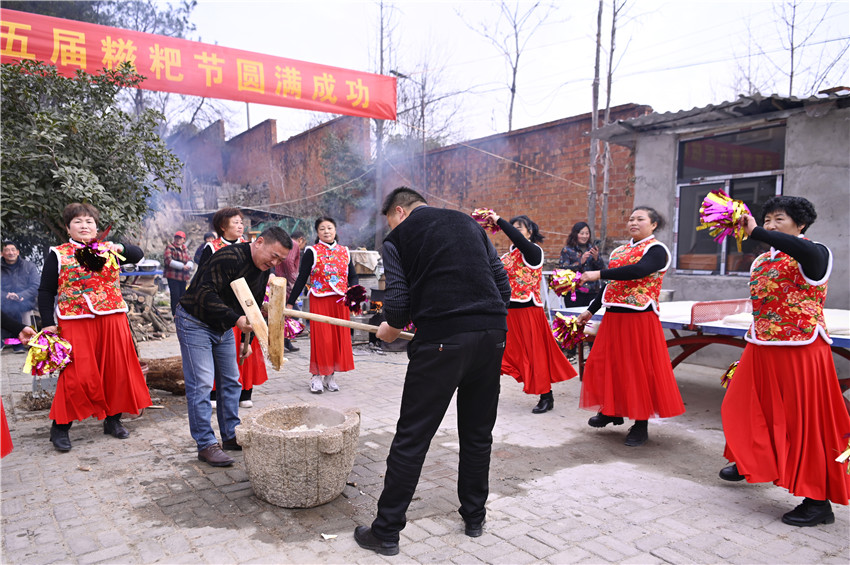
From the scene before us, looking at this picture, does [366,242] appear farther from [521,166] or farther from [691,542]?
[691,542]

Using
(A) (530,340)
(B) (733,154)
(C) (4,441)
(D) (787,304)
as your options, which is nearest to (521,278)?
(A) (530,340)

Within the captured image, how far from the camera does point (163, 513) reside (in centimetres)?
339

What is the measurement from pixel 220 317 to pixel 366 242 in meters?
12.9

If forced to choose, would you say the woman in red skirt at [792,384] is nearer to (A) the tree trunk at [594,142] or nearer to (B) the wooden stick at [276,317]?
(B) the wooden stick at [276,317]

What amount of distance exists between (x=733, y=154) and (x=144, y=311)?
10.5 meters

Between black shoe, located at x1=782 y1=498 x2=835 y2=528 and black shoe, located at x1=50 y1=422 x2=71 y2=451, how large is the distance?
509cm

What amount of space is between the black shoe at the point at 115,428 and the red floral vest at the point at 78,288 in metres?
0.94

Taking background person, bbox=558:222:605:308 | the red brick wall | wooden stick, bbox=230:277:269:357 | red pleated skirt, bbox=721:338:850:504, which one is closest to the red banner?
the red brick wall

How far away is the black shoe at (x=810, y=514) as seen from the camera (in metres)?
3.34

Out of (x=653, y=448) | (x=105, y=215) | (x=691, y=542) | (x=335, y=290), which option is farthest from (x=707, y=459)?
(x=105, y=215)

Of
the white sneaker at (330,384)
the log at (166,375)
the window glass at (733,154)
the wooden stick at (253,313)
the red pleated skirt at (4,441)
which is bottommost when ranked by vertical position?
the white sneaker at (330,384)

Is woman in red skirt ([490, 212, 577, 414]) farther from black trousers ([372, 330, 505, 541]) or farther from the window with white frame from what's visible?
the window with white frame

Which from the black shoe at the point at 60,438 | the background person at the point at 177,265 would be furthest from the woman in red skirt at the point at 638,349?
the background person at the point at 177,265

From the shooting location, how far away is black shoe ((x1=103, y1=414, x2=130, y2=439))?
4836 mm
